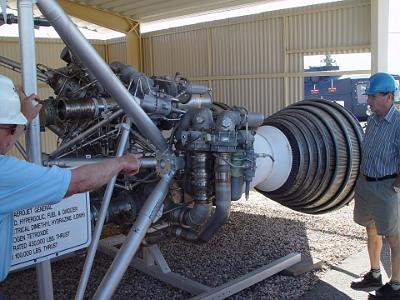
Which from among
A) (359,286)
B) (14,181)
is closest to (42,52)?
(359,286)

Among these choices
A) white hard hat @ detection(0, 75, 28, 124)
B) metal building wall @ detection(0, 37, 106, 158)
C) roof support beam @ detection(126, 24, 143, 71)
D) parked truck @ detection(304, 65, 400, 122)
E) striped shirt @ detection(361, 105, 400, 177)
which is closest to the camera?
white hard hat @ detection(0, 75, 28, 124)

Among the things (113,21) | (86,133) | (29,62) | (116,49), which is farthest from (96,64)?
(116,49)

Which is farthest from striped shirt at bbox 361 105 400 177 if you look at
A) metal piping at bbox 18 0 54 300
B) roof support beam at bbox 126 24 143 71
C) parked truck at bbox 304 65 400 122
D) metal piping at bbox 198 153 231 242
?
parked truck at bbox 304 65 400 122

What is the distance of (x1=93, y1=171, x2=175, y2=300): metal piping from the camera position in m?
2.61

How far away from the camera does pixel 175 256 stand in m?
4.66

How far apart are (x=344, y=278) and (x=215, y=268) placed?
115 centimetres

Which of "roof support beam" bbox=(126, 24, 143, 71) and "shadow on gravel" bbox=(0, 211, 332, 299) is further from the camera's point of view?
"roof support beam" bbox=(126, 24, 143, 71)

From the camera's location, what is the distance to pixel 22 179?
5.30 feet

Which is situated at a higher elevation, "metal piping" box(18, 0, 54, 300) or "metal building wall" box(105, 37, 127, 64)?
"metal building wall" box(105, 37, 127, 64)

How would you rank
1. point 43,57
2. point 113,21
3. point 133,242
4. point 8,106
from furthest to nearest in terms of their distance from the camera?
point 43,57 < point 113,21 < point 133,242 < point 8,106

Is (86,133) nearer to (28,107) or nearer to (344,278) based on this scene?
(28,107)

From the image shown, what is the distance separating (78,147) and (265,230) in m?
2.95

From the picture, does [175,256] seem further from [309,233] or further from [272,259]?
[309,233]

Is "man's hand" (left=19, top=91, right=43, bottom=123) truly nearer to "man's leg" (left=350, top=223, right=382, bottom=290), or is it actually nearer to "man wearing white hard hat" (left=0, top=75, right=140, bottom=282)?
"man wearing white hard hat" (left=0, top=75, right=140, bottom=282)
